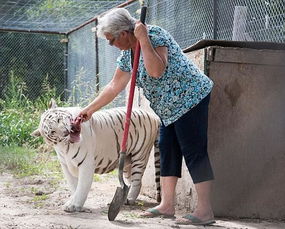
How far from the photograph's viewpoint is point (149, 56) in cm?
408

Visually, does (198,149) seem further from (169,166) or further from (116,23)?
(116,23)

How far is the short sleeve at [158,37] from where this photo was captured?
4.29 metres

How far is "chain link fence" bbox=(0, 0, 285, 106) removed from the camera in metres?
6.24

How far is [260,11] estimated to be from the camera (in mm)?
6391

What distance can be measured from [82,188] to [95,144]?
0.45 m

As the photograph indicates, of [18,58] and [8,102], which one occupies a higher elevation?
[18,58]

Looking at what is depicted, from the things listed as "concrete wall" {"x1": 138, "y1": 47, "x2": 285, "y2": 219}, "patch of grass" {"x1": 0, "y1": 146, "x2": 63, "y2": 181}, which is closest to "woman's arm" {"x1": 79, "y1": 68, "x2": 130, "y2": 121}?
"concrete wall" {"x1": 138, "y1": 47, "x2": 285, "y2": 219}

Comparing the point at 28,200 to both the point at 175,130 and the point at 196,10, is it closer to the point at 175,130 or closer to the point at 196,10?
the point at 175,130

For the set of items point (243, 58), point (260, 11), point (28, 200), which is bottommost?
point (28, 200)

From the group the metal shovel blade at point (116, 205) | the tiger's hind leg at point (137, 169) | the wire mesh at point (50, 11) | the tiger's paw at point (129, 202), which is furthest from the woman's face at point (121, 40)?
the wire mesh at point (50, 11)

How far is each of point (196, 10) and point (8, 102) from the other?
20.0 feet

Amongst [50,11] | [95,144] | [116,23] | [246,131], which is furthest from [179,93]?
[50,11]

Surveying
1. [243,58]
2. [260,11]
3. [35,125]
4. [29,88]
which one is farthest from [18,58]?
[243,58]

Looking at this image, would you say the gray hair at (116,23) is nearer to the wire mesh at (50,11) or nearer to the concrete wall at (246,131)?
the concrete wall at (246,131)
